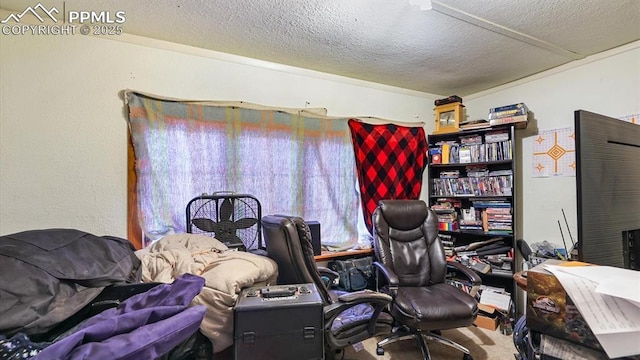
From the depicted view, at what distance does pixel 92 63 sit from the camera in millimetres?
1919

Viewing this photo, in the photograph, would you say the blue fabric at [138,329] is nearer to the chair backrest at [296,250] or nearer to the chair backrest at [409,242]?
the chair backrest at [296,250]

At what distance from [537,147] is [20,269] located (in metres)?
3.44

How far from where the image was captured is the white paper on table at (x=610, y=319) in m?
0.45

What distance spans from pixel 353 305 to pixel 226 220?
3.50 feet

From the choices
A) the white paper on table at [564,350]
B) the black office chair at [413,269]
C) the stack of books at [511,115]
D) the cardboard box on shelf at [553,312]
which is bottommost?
the black office chair at [413,269]

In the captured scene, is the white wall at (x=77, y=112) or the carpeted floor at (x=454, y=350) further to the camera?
the carpeted floor at (x=454, y=350)

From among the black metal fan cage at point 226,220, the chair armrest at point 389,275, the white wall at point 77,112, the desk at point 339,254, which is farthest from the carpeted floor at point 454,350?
the white wall at point 77,112

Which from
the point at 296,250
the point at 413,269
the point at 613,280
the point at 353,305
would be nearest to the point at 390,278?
the point at 413,269

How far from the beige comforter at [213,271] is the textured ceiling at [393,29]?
141 centimetres

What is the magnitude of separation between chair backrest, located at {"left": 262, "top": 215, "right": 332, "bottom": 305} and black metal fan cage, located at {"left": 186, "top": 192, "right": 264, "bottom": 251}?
0.59 metres

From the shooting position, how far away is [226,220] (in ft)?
6.70

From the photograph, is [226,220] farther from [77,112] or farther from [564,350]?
[564,350]

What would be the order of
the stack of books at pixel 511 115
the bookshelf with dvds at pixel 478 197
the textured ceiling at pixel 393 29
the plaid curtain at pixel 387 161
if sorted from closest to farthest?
1. the textured ceiling at pixel 393 29
2. the stack of books at pixel 511 115
3. the bookshelf with dvds at pixel 478 197
4. the plaid curtain at pixel 387 161

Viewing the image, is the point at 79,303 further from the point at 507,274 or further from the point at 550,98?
the point at 550,98
